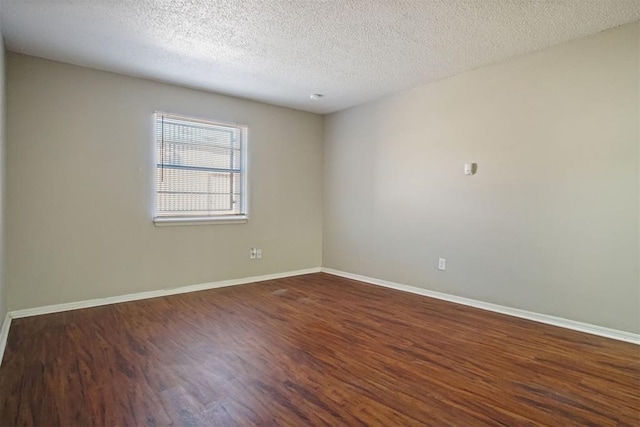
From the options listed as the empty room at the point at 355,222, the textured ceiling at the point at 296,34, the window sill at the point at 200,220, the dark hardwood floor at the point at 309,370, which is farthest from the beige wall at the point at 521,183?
the window sill at the point at 200,220

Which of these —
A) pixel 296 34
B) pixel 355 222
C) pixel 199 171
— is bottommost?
pixel 355 222

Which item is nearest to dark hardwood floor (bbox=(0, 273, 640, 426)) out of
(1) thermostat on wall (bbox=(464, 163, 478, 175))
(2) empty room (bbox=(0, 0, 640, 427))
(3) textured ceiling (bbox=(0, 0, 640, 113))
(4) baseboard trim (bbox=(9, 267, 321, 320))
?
(2) empty room (bbox=(0, 0, 640, 427))

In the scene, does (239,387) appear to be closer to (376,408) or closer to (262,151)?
(376,408)

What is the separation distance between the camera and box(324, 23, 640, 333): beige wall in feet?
9.05

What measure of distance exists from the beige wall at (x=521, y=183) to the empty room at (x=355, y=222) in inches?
0.7

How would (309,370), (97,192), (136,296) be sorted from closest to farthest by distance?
(309,370) < (97,192) < (136,296)

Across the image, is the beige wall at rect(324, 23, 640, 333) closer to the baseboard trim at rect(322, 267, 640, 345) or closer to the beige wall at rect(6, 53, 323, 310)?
the baseboard trim at rect(322, 267, 640, 345)

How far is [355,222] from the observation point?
5.01 m

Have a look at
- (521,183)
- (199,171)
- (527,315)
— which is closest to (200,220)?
(199,171)

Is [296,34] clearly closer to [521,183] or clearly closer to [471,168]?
[471,168]

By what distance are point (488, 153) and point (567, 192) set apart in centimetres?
81

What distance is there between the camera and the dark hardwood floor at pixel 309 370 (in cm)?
175

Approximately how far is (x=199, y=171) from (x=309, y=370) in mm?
2982

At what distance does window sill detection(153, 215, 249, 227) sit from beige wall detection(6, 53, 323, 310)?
0.22ft
